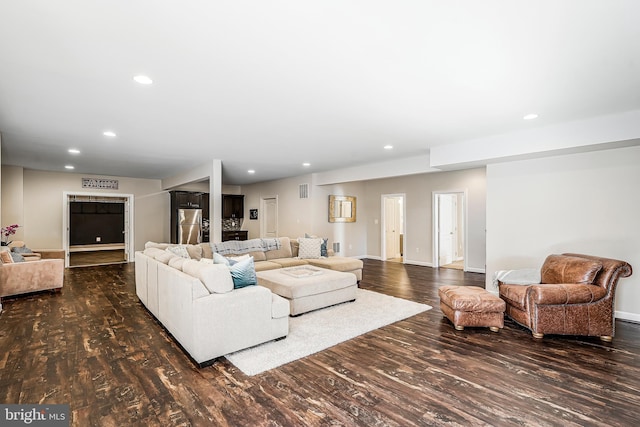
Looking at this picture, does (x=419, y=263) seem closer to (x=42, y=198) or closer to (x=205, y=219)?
(x=205, y=219)

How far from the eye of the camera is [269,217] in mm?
10289

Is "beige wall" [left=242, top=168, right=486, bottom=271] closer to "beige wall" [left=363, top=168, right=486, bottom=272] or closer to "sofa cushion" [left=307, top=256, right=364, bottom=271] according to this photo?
"beige wall" [left=363, top=168, right=486, bottom=272]

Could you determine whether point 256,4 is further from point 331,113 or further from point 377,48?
point 331,113

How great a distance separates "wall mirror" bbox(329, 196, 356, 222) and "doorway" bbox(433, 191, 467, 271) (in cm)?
236

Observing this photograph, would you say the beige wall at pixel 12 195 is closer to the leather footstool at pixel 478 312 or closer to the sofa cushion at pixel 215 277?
the sofa cushion at pixel 215 277

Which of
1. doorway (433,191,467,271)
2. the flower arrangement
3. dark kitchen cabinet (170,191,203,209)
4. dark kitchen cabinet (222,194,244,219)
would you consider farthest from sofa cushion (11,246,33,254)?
doorway (433,191,467,271)

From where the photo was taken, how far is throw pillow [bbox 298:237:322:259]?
653 centimetres

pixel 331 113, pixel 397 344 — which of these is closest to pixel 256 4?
pixel 331 113

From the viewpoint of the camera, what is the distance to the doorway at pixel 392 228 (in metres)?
9.29

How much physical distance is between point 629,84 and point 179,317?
4.62 metres

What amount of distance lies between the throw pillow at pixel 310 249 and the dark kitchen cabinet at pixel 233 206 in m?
5.12

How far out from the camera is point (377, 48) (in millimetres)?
2168

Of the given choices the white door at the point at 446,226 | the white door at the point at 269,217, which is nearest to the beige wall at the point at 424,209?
the white door at the point at 446,226

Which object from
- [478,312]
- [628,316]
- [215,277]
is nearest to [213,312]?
[215,277]
